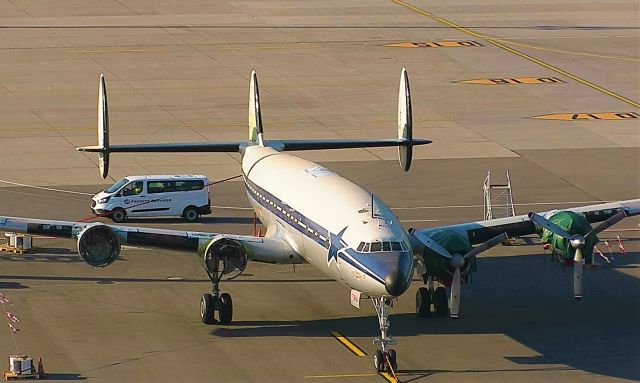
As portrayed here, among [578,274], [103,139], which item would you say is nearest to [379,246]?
[578,274]

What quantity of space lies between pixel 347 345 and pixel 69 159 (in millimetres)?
33516

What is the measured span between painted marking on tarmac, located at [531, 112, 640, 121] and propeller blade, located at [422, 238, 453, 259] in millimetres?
40709

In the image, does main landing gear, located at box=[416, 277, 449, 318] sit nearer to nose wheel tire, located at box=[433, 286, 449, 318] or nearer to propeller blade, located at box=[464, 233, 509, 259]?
nose wheel tire, located at box=[433, 286, 449, 318]

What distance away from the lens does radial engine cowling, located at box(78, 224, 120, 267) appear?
4800 centimetres

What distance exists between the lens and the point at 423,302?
166 ft

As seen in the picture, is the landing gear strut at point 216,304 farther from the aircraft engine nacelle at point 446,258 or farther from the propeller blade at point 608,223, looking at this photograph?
the propeller blade at point 608,223

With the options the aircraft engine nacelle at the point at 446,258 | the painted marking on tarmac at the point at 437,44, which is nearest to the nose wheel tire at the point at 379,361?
the aircraft engine nacelle at the point at 446,258

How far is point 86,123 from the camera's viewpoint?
85.9 meters

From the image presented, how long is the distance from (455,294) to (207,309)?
27.9 feet

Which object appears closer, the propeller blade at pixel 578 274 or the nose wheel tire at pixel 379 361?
the nose wheel tire at pixel 379 361

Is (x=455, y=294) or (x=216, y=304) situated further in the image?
(x=216, y=304)

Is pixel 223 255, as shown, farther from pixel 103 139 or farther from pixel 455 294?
pixel 455 294

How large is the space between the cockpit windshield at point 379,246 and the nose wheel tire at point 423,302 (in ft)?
18.2

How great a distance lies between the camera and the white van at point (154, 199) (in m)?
66.4
